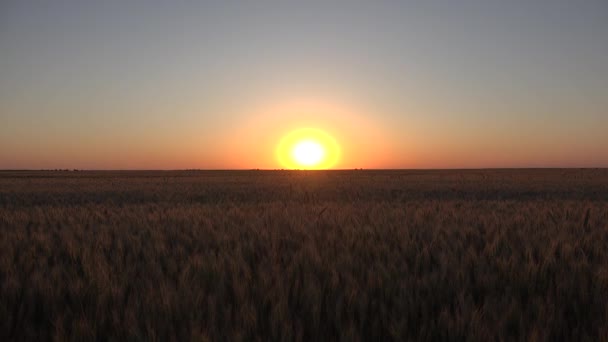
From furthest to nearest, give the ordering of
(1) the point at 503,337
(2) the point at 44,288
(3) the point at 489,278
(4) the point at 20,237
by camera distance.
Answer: (4) the point at 20,237 < (3) the point at 489,278 < (2) the point at 44,288 < (1) the point at 503,337

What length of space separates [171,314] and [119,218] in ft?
18.2

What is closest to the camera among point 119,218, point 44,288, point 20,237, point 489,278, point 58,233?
point 44,288

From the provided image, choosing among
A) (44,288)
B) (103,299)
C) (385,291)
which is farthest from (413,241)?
(44,288)

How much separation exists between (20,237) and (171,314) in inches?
146

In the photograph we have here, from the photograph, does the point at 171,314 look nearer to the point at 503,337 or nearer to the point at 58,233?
the point at 503,337

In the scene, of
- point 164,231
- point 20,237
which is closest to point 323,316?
point 164,231

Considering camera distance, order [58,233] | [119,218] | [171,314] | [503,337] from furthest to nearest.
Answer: [119,218], [58,233], [171,314], [503,337]

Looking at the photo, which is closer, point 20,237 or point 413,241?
point 413,241

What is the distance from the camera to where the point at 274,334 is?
6.72 feet

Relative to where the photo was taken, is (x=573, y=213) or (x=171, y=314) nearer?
(x=171, y=314)

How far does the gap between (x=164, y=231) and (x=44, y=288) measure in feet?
9.92

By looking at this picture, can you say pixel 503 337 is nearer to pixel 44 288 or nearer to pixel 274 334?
pixel 274 334

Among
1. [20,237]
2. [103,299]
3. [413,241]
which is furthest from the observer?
[20,237]

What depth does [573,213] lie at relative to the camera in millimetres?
7684
